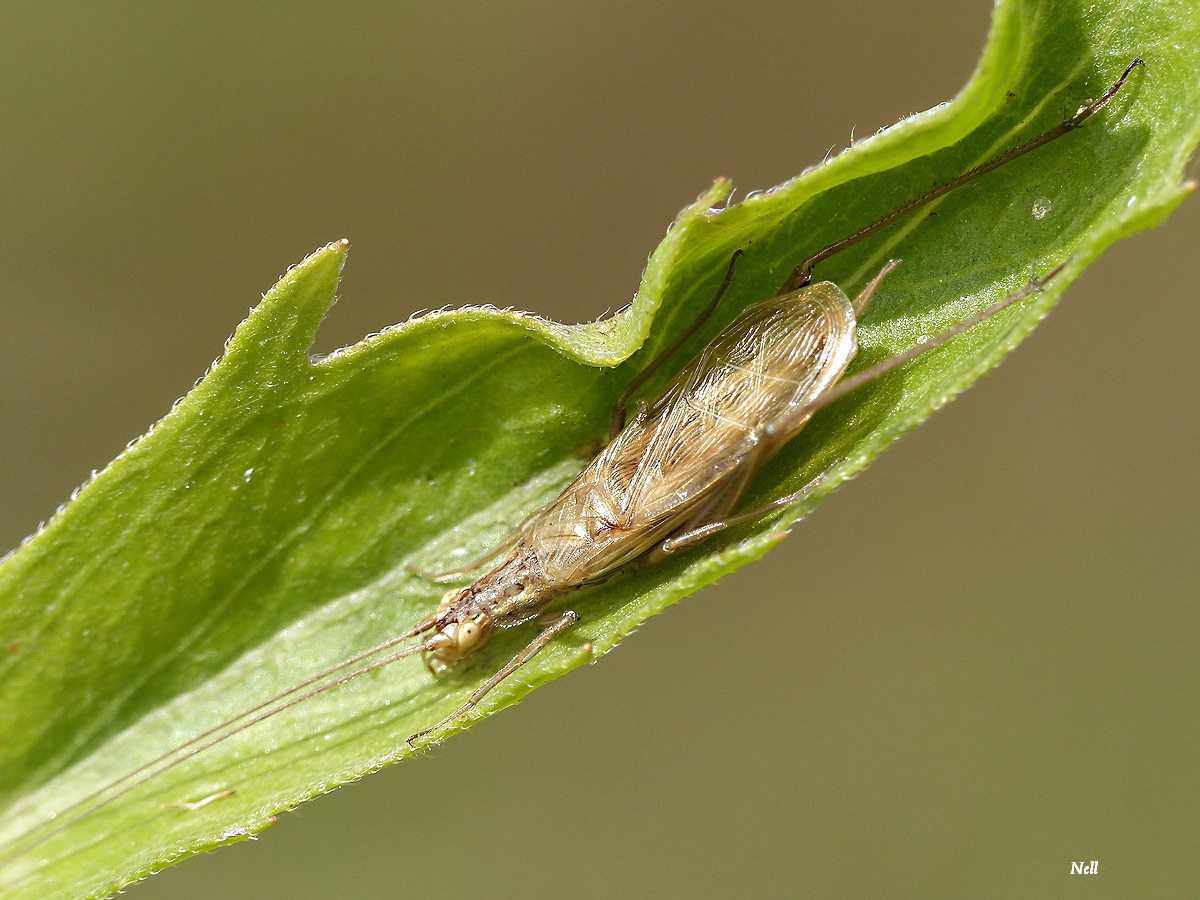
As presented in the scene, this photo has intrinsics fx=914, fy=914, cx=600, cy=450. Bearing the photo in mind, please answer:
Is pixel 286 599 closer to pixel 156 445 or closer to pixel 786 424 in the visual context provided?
pixel 156 445

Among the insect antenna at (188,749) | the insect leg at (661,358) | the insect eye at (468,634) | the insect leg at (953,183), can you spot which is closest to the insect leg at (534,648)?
the insect eye at (468,634)

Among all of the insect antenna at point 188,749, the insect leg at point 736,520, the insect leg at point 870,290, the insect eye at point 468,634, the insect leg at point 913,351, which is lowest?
→ the insect antenna at point 188,749

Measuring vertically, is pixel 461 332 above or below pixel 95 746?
above

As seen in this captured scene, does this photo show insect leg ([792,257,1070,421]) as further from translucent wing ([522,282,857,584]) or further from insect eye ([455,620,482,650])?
insect eye ([455,620,482,650])

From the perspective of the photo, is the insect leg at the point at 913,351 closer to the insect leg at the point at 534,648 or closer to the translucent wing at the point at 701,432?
the translucent wing at the point at 701,432

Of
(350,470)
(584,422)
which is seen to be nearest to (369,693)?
(350,470)

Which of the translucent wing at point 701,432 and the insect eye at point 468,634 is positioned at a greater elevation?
the translucent wing at point 701,432
